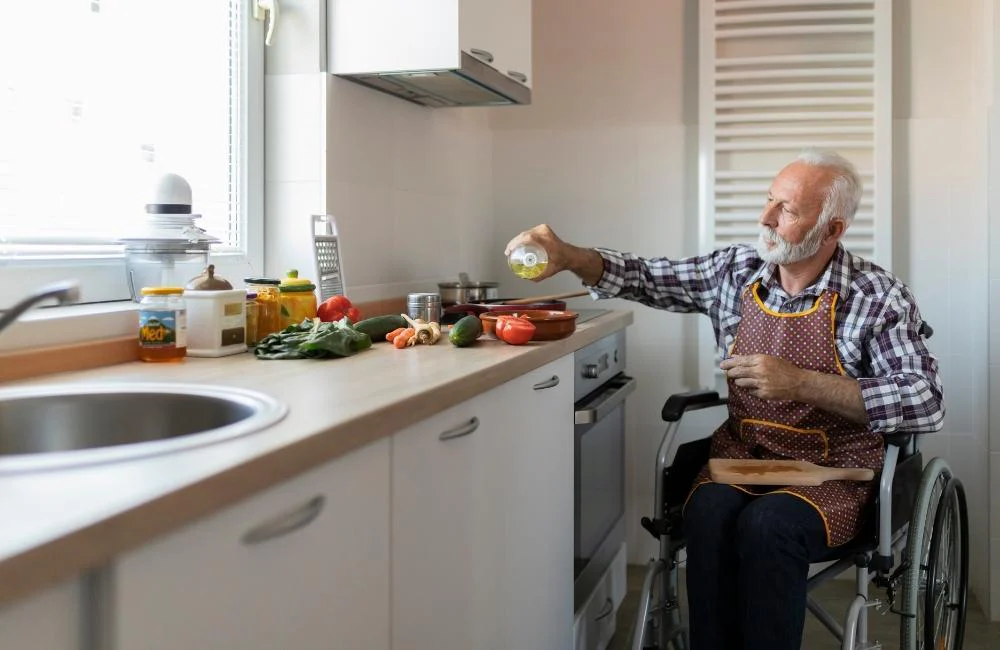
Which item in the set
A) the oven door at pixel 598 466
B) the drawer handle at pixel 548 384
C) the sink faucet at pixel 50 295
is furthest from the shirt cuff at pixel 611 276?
the sink faucet at pixel 50 295

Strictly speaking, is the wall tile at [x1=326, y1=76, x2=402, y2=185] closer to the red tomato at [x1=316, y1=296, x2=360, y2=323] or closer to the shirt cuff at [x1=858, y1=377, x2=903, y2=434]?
the red tomato at [x1=316, y1=296, x2=360, y2=323]

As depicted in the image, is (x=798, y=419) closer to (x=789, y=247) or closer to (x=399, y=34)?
(x=789, y=247)

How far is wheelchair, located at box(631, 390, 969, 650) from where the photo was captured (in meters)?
2.04

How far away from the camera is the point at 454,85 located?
2.66 m

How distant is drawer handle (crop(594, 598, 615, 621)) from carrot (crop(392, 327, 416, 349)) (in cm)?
100

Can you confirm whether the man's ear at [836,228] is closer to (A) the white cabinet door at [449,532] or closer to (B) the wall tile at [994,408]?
(A) the white cabinet door at [449,532]

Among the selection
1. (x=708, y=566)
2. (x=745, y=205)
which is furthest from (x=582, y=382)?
(x=745, y=205)

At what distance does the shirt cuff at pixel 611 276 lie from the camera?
2.61 meters

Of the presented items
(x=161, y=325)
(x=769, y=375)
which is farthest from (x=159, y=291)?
(x=769, y=375)

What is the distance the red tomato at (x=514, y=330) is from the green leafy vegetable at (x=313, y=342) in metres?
0.30

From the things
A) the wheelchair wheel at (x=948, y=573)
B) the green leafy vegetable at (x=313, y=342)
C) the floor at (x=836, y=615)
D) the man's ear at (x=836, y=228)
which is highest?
the man's ear at (x=836, y=228)

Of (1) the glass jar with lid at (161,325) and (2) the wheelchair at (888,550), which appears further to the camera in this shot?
(2) the wheelchair at (888,550)

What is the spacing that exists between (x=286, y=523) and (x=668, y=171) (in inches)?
102

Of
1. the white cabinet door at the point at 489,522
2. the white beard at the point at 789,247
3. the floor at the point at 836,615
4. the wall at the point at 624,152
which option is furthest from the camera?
the wall at the point at 624,152
